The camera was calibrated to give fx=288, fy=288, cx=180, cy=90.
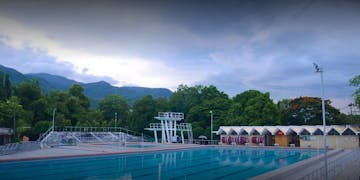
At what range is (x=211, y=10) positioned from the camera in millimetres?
4320

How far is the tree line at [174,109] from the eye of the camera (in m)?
33.3

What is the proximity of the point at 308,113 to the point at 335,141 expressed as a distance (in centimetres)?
1512

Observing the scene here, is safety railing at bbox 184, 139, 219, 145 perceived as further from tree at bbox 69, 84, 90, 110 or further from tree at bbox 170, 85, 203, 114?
tree at bbox 69, 84, 90, 110

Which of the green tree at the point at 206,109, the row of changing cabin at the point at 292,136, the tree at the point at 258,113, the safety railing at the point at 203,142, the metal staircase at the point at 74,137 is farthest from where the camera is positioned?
the green tree at the point at 206,109


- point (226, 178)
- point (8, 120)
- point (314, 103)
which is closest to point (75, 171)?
point (226, 178)

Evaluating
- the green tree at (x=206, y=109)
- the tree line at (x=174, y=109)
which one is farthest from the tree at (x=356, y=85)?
the green tree at (x=206, y=109)

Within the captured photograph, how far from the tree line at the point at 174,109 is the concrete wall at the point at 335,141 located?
434 centimetres

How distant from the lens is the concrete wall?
2827 cm

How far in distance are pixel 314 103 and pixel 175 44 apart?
1612 inches

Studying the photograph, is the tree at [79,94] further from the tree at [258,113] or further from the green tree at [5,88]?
the tree at [258,113]

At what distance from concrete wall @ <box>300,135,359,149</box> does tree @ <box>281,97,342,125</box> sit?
13.3 meters

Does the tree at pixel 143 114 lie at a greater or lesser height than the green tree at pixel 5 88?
lesser

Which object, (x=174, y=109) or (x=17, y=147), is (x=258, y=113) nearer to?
(x=174, y=109)

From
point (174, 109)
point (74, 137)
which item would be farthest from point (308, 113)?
point (74, 137)
